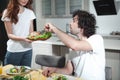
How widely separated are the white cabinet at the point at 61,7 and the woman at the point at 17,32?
5.78ft

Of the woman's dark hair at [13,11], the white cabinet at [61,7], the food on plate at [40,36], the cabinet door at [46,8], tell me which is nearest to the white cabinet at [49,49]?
the white cabinet at [61,7]

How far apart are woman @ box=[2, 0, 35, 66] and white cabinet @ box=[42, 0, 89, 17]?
1.76 m

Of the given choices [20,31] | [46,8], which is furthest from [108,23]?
[20,31]

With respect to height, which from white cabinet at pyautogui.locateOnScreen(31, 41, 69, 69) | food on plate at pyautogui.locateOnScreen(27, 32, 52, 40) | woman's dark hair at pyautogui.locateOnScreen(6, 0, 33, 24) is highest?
woman's dark hair at pyautogui.locateOnScreen(6, 0, 33, 24)

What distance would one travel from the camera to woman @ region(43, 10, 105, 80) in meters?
1.59

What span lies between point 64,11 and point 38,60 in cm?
189

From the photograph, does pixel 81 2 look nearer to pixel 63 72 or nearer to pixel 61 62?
pixel 61 62

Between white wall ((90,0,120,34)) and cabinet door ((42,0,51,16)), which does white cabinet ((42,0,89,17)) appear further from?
white wall ((90,0,120,34))

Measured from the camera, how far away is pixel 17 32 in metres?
2.17

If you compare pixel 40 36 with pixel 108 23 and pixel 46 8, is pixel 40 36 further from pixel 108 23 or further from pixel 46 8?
pixel 46 8

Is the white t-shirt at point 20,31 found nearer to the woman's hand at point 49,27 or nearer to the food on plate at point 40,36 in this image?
the food on plate at point 40,36

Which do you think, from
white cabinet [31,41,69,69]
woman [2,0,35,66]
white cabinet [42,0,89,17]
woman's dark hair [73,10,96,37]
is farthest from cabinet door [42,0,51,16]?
woman's dark hair [73,10,96,37]

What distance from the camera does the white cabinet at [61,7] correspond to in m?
3.84

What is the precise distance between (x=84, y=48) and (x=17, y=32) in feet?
2.65
